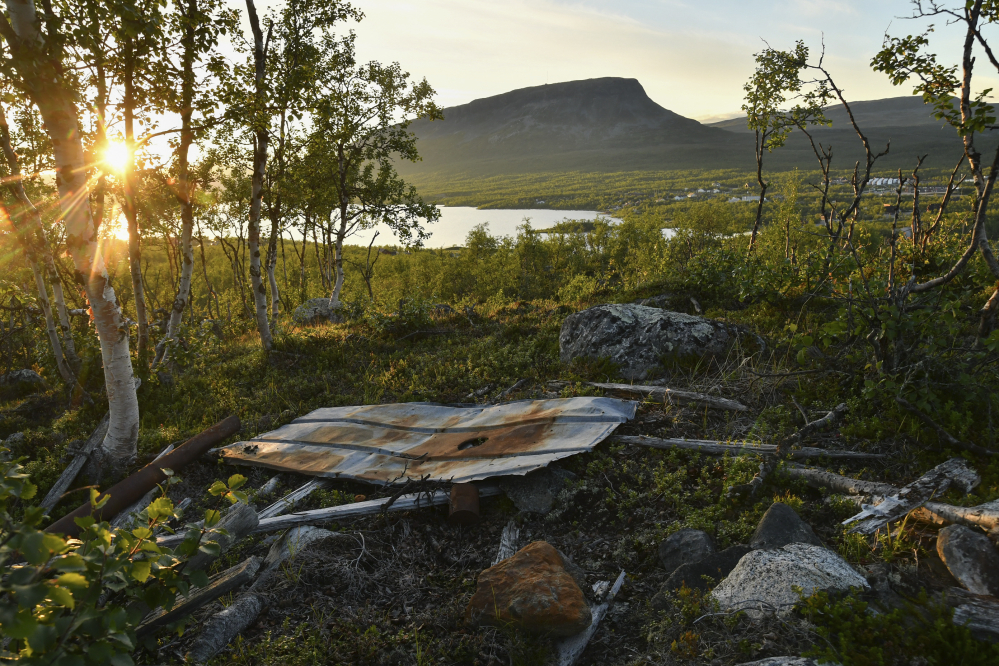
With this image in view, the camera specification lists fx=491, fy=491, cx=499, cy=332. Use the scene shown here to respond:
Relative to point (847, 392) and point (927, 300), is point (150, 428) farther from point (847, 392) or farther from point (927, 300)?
point (927, 300)

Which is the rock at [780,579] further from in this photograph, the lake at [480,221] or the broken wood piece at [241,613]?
the lake at [480,221]

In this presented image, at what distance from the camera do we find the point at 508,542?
15.4 ft

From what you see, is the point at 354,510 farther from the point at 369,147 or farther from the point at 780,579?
the point at 369,147

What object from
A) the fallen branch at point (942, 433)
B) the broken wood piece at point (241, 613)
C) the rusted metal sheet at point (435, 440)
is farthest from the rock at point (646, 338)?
the broken wood piece at point (241, 613)

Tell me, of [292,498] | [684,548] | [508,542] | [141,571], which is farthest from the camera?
[292,498]

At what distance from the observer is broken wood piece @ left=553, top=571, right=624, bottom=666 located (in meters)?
3.33

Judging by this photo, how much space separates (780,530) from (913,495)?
127 centimetres

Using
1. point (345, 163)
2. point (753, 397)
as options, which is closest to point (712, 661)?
point (753, 397)

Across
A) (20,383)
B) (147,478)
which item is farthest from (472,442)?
(20,383)

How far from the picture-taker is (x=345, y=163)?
1936 centimetres

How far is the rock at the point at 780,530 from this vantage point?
12.5ft

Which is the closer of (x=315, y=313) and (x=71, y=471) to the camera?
(x=71, y=471)

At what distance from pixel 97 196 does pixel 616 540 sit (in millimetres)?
9241

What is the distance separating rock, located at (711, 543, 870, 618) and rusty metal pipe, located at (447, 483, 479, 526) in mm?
2348
